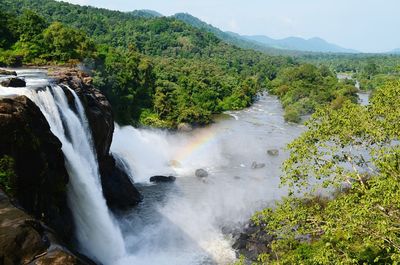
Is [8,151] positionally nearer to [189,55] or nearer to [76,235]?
[76,235]

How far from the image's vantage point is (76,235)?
24812 mm

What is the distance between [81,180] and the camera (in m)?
27.0

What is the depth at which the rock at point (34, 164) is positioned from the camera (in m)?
19.6

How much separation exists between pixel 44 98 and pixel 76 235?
9246 millimetres

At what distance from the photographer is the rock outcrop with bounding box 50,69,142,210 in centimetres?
3369

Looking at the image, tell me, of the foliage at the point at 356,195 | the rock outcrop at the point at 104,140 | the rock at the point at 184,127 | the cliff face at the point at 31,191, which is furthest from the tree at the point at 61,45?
the foliage at the point at 356,195

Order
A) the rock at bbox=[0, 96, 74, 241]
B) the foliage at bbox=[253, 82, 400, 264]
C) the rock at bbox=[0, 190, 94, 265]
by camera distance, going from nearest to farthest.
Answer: the rock at bbox=[0, 190, 94, 265]
the foliage at bbox=[253, 82, 400, 264]
the rock at bbox=[0, 96, 74, 241]

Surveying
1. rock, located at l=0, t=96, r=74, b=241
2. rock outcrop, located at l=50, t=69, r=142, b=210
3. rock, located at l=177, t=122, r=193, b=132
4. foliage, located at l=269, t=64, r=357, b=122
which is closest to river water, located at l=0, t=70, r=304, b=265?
rock outcrop, located at l=50, t=69, r=142, b=210

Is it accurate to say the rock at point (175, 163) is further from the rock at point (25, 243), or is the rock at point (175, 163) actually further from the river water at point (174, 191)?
the rock at point (25, 243)

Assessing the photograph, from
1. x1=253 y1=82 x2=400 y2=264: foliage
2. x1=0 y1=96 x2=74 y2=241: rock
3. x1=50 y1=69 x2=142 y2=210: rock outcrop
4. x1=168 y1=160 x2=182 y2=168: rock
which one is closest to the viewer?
x1=253 y1=82 x2=400 y2=264: foliage

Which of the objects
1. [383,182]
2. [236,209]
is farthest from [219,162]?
[383,182]

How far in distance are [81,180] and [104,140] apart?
8067 millimetres

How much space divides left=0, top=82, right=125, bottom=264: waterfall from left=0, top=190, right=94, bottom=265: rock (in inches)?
445

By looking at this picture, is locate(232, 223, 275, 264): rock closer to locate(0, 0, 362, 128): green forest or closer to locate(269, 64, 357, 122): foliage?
locate(0, 0, 362, 128): green forest
